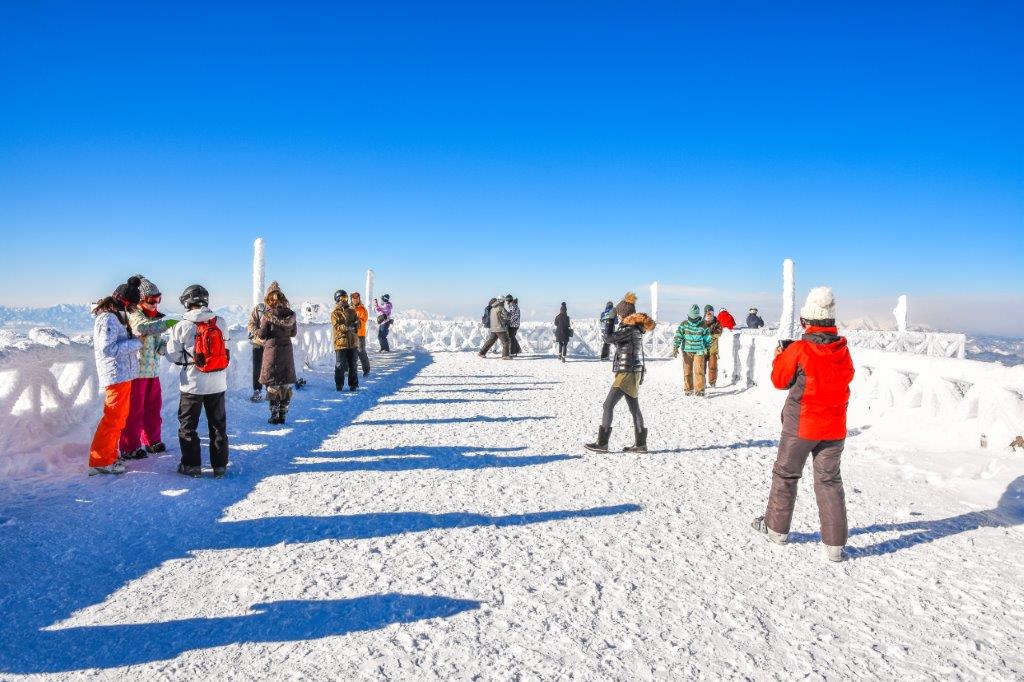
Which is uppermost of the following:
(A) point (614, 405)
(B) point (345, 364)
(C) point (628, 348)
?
(C) point (628, 348)

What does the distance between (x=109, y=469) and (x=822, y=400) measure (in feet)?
18.4

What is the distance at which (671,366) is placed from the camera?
14.4 m

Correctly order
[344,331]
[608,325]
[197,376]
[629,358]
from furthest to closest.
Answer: [344,331] < [608,325] < [629,358] < [197,376]

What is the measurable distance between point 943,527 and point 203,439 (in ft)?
22.4

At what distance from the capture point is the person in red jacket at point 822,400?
11.3 feet

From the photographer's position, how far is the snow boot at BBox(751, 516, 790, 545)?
144 inches

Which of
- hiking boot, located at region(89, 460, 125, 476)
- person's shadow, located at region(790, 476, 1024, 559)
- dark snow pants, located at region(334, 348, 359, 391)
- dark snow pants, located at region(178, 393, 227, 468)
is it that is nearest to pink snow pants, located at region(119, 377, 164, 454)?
hiking boot, located at region(89, 460, 125, 476)

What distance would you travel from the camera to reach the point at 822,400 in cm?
345

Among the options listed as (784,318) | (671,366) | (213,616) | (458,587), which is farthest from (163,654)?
(671,366)

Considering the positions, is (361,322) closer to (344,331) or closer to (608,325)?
(344,331)

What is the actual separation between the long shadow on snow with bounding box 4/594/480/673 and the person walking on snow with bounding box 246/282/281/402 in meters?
5.13

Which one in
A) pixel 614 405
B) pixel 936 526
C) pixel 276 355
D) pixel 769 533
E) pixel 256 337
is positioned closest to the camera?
pixel 769 533

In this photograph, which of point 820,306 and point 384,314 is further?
point 384,314

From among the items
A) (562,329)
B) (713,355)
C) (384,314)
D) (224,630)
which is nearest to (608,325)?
(713,355)
